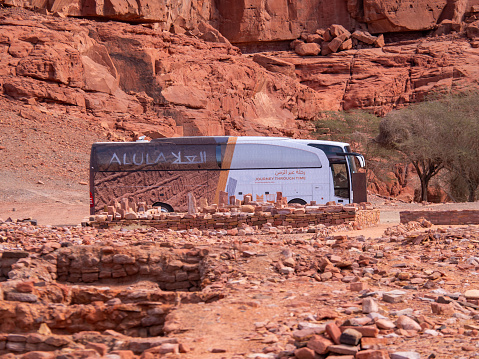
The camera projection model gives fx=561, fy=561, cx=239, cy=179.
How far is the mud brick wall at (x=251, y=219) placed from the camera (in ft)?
46.2

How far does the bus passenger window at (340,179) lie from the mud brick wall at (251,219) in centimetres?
466

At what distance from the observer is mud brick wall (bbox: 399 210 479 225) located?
13609mm

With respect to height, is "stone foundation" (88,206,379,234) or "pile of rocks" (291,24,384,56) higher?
"pile of rocks" (291,24,384,56)

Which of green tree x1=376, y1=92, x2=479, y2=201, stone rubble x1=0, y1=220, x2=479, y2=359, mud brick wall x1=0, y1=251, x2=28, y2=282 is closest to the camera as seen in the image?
stone rubble x1=0, y1=220, x2=479, y2=359

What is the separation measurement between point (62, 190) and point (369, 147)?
18360mm

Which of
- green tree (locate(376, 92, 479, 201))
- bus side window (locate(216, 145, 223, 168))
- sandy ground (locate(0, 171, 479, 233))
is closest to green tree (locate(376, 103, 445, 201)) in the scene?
green tree (locate(376, 92, 479, 201))

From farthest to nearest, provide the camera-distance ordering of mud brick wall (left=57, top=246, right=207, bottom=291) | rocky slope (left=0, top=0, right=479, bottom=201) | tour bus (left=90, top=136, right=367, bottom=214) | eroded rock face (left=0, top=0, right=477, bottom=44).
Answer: eroded rock face (left=0, top=0, right=477, bottom=44) → rocky slope (left=0, top=0, right=479, bottom=201) → tour bus (left=90, top=136, right=367, bottom=214) → mud brick wall (left=57, top=246, right=207, bottom=291)

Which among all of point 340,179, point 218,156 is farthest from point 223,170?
point 340,179

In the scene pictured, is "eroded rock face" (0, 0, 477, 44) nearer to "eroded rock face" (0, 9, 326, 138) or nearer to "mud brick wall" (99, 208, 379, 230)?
"eroded rock face" (0, 9, 326, 138)

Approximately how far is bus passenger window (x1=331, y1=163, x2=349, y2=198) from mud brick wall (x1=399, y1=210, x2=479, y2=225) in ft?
15.6

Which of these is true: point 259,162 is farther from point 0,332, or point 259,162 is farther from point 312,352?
point 312,352

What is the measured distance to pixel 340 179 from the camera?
62.7 feet

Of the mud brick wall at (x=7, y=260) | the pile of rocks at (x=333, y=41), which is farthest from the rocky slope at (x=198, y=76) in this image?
the mud brick wall at (x=7, y=260)

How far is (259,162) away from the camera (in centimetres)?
1898
